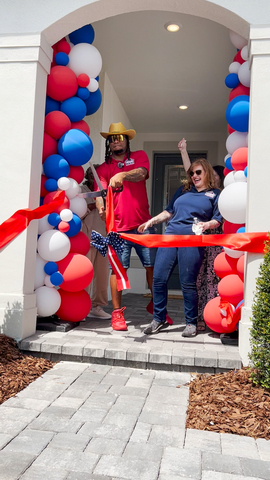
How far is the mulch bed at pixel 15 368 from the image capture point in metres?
2.62

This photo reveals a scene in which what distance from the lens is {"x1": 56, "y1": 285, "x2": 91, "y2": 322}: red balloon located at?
3770mm

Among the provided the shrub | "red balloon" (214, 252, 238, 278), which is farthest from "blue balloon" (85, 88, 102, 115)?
the shrub

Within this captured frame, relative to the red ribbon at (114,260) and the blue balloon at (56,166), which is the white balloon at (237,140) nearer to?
the red ribbon at (114,260)

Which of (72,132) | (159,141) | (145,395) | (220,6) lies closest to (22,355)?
(145,395)

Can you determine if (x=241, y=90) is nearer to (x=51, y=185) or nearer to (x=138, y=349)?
(x=51, y=185)

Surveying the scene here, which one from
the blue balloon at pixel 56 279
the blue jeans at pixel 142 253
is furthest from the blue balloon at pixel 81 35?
the blue balloon at pixel 56 279

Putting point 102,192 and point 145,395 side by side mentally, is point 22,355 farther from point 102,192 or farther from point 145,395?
point 102,192

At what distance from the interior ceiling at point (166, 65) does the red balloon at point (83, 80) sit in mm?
1261

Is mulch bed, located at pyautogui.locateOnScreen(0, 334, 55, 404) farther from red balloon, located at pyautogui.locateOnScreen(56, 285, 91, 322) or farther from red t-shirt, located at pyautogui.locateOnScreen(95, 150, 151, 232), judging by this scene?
red t-shirt, located at pyautogui.locateOnScreen(95, 150, 151, 232)

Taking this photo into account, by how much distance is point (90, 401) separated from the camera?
8.15ft

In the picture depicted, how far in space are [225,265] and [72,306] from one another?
4.81 feet

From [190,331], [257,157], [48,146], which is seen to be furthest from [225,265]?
[48,146]

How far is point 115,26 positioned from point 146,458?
451cm

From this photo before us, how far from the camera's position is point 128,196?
13.9 feet
